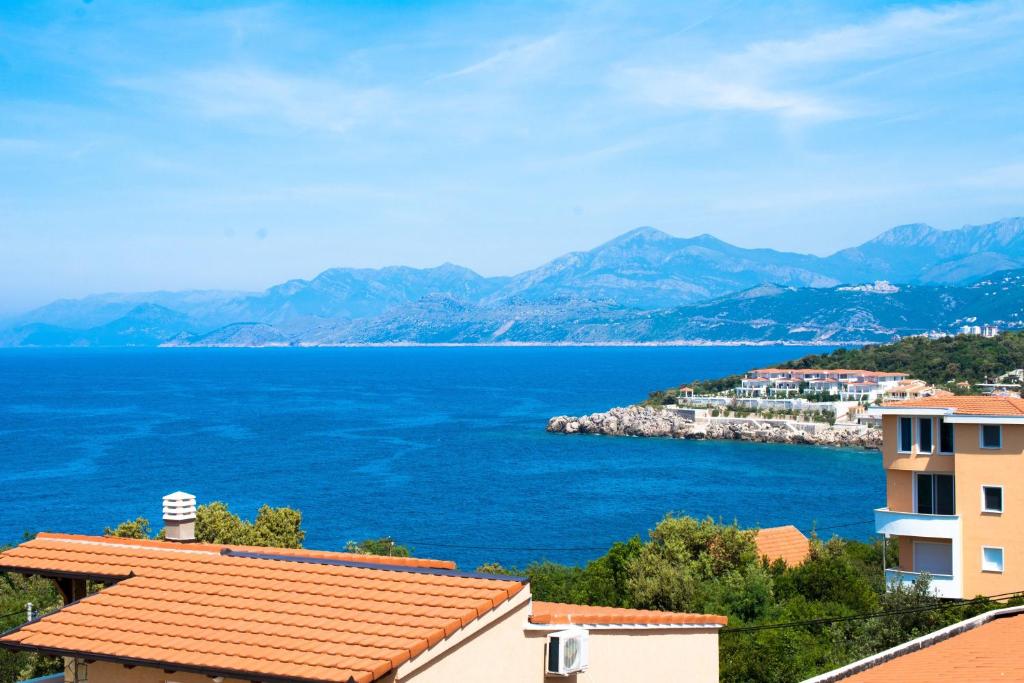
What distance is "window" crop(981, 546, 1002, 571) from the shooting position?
59.0ft

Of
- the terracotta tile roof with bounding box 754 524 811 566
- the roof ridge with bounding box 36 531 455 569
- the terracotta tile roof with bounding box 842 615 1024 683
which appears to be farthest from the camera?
the terracotta tile roof with bounding box 754 524 811 566

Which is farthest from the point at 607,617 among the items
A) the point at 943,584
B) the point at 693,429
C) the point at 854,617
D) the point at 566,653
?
the point at 693,429

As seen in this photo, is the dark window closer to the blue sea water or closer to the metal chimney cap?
the blue sea water

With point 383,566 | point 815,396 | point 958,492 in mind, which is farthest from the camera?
point 815,396

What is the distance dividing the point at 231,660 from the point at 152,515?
43093 mm

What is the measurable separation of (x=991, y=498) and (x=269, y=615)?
51.0 ft

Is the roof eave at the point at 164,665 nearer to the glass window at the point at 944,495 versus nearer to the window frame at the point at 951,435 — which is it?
the window frame at the point at 951,435

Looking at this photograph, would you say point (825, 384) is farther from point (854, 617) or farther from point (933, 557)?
point (854, 617)

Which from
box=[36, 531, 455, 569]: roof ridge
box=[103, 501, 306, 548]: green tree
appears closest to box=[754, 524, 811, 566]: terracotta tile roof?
box=[103, 501, 306, 548]: green tree

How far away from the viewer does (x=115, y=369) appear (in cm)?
19350

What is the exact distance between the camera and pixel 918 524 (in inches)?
733

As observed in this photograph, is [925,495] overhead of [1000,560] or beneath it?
overhead

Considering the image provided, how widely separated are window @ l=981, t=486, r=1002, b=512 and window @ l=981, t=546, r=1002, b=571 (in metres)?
0.69

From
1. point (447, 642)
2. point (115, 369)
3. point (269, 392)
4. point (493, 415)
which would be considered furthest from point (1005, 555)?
point (115, 369)
